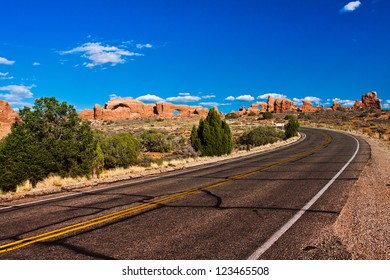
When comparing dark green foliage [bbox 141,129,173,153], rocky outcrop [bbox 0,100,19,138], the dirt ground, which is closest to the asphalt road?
the dirt ground

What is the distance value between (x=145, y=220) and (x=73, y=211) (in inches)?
85.2

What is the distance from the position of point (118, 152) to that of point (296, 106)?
148293mm

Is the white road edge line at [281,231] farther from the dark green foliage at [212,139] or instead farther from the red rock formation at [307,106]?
the red rock formation at [307,106]

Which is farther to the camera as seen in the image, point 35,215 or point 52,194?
point 52,194

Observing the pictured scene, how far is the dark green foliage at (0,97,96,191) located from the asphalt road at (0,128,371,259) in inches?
217

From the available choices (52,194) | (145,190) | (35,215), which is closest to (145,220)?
(35,215)

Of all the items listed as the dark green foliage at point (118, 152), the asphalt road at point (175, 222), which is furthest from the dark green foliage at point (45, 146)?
the dark green foliage at point (118, 152)

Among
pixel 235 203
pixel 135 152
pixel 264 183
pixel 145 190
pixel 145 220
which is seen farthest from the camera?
pixel 135 152

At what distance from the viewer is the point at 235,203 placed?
7.76 metres

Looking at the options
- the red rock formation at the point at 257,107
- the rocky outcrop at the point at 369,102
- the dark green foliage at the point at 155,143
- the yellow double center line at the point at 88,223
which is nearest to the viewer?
the yellow double center line at the point at 88,223

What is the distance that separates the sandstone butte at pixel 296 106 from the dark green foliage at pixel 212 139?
127 m

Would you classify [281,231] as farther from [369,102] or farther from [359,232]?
[369,102]

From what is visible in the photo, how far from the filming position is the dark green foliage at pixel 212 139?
2734 centimetres
